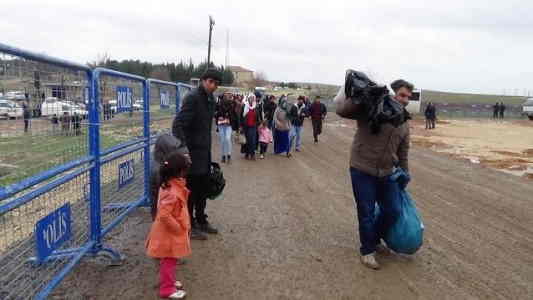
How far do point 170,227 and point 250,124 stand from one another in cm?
791

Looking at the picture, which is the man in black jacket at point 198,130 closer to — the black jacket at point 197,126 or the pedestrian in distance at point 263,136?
the black jacket at point 197,126

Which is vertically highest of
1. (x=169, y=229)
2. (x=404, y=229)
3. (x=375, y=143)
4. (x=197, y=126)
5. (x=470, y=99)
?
(x=470, y=99)

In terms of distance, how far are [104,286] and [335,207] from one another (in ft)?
12.6

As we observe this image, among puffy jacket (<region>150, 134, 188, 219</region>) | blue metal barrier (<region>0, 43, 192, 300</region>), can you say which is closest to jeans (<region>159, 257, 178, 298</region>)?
blue metal barrier (<region>0, 43, 192, 300</region>)

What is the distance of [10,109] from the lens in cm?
259

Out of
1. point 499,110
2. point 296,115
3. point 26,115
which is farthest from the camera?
point 499,110

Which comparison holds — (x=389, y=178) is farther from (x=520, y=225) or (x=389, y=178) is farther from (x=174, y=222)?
(x=520, y=225)

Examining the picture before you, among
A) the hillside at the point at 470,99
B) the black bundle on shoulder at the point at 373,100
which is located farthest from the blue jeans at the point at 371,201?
the hillside at the point at 470,99

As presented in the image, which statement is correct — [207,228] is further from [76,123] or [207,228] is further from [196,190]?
[76,123]

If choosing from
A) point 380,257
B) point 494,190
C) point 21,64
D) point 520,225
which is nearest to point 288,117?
point 494,190

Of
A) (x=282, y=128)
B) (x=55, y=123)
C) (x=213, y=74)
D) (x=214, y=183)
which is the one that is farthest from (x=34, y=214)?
(x=282, y=128)

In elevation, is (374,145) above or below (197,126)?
below

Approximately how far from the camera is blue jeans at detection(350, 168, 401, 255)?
4.23 meters

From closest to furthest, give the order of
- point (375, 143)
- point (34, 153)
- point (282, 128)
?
point (34, 153) < point (375, 143) < point (282, 128)
